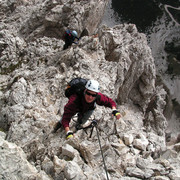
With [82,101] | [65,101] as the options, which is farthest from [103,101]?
[65,101]

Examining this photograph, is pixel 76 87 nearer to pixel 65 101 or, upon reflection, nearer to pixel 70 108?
pixel 70 108

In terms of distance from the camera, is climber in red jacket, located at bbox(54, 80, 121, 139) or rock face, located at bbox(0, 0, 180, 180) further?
rock face, located at bbox(0, 0, 180, 180)

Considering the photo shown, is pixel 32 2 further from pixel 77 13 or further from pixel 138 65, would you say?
pixel 138 65

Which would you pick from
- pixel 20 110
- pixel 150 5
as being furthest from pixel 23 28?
pixel 150 5

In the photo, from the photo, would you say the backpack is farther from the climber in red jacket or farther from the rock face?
the rock face

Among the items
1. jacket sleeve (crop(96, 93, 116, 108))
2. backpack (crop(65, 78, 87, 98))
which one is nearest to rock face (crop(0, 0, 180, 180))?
jacket sleeve (crop(96, 93, 116, 108))

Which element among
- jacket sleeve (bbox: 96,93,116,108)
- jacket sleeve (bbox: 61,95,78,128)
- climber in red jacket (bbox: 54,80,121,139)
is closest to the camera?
climber in red jacket (bbox: 54,80,121,139)

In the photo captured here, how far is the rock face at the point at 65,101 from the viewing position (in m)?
5.84

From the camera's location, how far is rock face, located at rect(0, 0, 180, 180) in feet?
19.2

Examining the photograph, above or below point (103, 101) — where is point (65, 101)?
below

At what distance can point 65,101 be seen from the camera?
1053 centimetres

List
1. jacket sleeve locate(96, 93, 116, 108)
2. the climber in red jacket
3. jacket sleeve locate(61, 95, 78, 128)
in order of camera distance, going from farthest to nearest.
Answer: jacket sleeve locate(96, 93, 116, 108) < jacket sleeve locate(61, 95, 78, 128) < the climber in red jacket

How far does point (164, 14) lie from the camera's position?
2598 inches

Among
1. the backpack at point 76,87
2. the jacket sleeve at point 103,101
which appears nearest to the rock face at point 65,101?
the jacket sleeve at point 103,101
